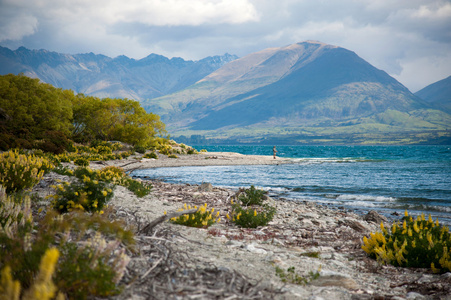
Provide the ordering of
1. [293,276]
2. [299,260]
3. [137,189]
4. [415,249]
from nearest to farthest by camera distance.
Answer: [293,276], [299,260], [415,249], [137,189]

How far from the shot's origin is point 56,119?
36719mm

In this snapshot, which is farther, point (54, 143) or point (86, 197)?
point (54, 143)

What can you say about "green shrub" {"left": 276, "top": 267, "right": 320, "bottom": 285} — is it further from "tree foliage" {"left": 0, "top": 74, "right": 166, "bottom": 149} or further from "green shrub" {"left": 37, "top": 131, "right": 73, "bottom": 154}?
"green shrub" {"left": 37, "top": 131, "right": 73, "bottom": 154}

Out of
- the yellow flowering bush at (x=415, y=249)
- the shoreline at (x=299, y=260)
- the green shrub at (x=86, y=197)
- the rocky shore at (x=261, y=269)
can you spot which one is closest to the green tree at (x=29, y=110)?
the green shrub at (x=86, y=197)

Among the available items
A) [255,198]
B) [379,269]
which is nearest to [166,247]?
[379,269]

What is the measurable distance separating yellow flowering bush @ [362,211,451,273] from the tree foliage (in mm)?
27267

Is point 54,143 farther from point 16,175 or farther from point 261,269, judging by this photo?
point 261,269

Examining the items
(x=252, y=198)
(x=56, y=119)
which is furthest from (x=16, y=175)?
(x=56, y=119)

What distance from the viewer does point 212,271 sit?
4.05 metres

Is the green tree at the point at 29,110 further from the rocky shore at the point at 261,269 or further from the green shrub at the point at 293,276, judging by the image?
the green shrub at the point at 293,276

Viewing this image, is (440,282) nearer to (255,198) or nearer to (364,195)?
(255,198)

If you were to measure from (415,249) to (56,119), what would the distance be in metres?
39.5

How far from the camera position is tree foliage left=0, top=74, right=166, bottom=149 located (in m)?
31.4

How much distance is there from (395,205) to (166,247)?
15.0 metres
